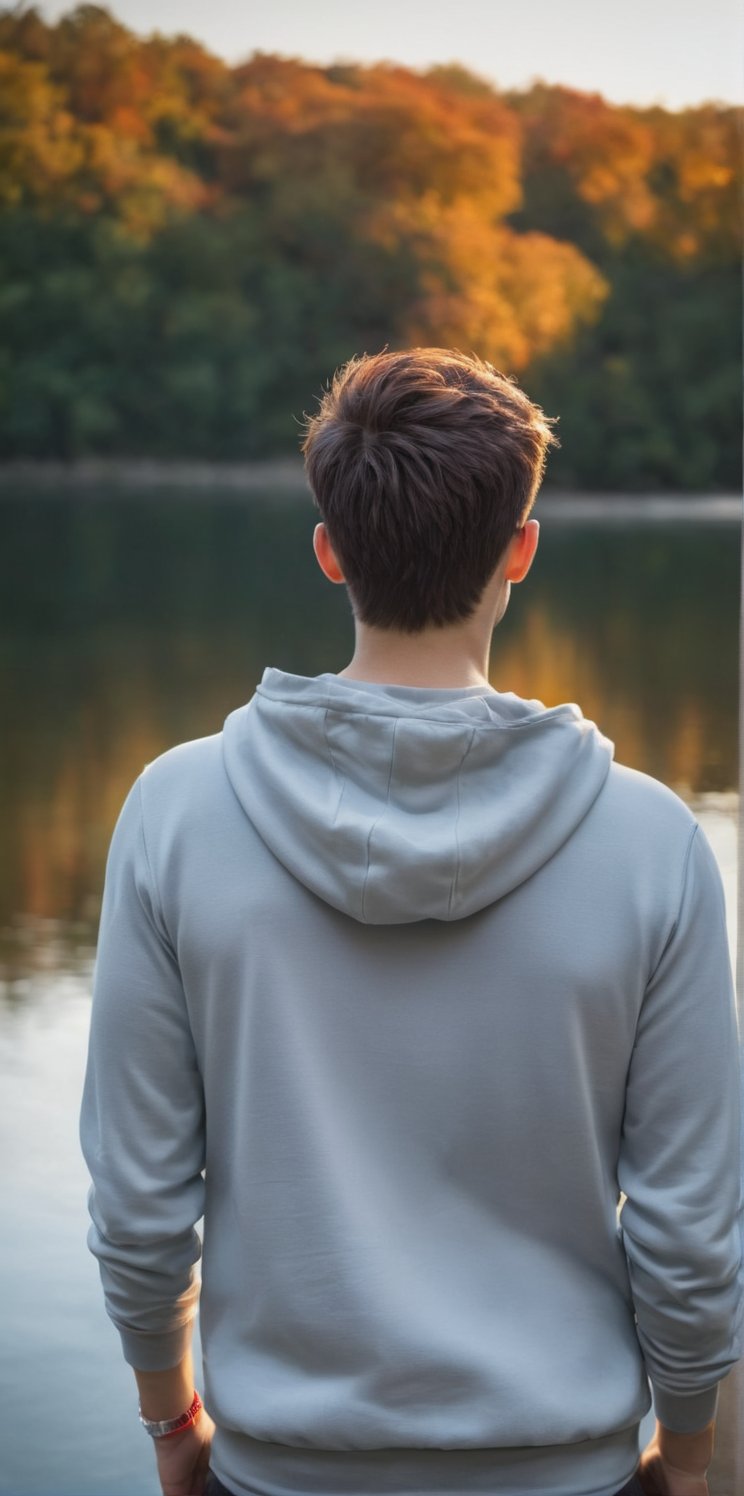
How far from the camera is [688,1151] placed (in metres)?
0.59

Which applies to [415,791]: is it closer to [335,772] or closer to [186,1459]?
[335,772]

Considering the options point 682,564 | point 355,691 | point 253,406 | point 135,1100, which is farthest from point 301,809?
point 682,564

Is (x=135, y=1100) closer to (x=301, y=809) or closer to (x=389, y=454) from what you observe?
(x=301, y=809)

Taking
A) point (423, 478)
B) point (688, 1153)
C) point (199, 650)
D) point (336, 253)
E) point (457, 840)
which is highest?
point (336, 253)

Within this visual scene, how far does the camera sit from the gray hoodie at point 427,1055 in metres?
0.54

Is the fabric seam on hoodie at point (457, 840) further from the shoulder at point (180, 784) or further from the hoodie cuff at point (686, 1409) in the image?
the hoodie cuff at point (686, 1409)

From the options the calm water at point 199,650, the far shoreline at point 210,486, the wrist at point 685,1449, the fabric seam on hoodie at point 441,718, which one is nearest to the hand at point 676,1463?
the wrist at point 685,1449

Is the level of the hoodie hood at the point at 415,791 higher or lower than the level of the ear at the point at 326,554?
lower

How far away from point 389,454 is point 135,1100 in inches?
10.6

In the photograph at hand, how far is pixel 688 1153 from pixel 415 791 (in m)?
0.18

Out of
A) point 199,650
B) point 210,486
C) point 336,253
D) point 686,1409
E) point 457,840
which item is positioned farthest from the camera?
point 199,650

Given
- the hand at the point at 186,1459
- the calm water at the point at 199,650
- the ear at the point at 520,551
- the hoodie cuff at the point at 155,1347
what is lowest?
the calm water at the point at 199,650

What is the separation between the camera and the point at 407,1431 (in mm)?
Result: 562

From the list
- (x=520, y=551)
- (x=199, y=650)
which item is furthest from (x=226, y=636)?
(x=520, y=551)
